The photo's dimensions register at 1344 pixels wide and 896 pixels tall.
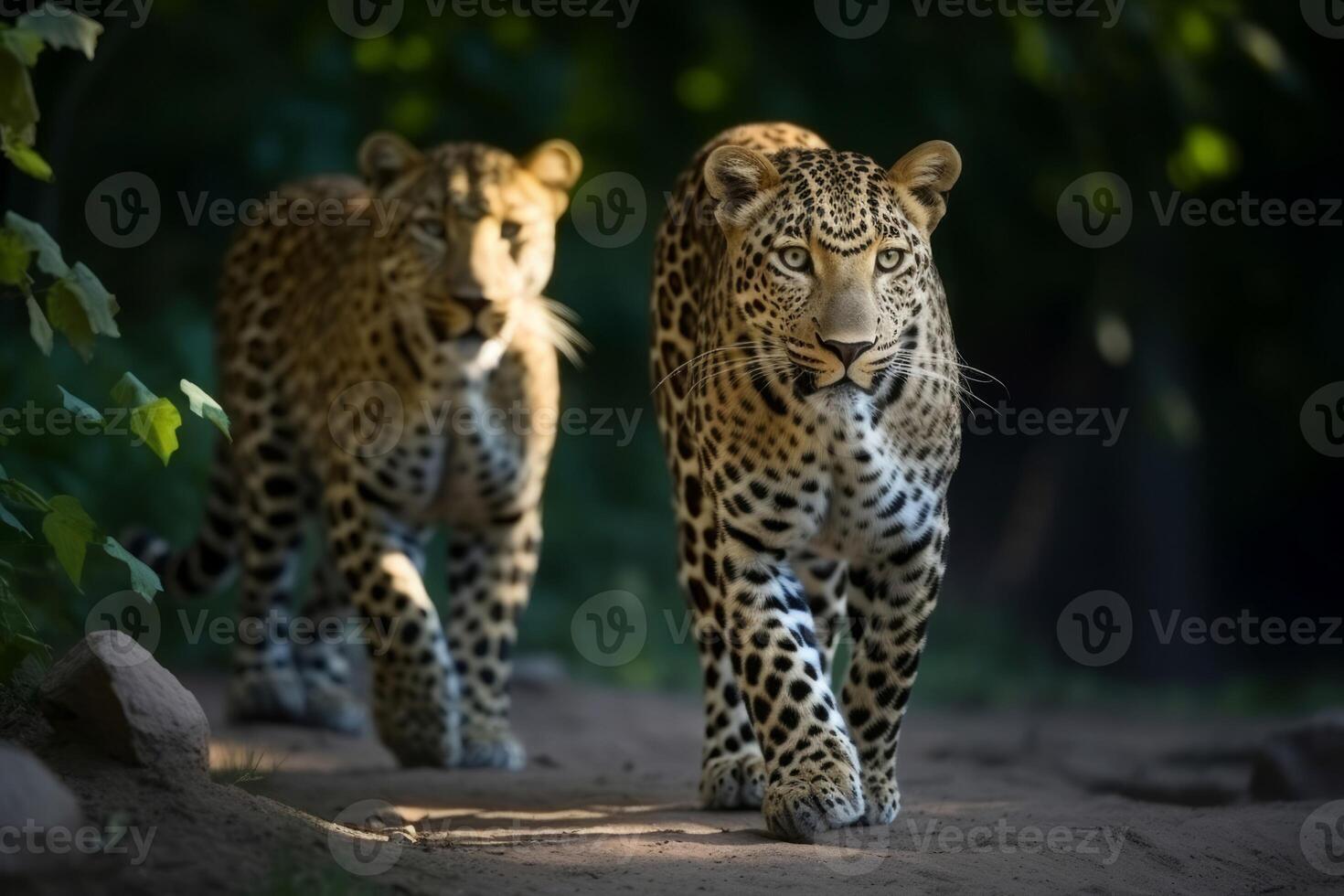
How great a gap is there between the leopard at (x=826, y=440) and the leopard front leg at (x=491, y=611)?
6.71 feet

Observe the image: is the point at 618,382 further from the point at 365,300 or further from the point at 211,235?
the point at 365,300

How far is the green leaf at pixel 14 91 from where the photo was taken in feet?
14.7

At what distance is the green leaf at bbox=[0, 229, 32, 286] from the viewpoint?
4.60m

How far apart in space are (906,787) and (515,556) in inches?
81.1

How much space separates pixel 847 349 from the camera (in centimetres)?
529

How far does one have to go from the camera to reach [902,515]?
572cm

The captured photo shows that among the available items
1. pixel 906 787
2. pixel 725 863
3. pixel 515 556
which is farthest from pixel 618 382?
pixel 725 863
